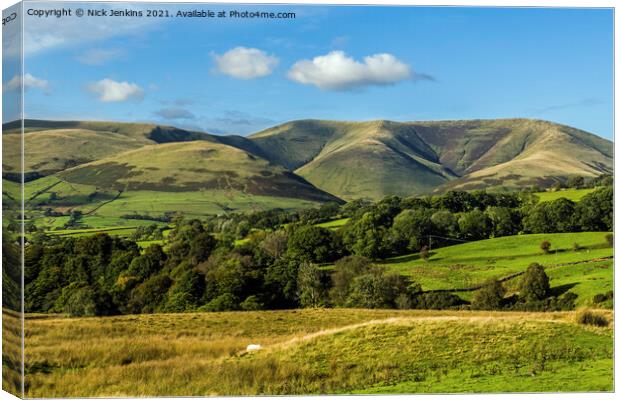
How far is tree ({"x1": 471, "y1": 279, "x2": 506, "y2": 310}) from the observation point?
13859 mm

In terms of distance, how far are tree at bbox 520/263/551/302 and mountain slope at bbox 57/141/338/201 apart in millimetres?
4445

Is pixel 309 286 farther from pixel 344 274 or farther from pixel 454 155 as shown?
pixel 454 155

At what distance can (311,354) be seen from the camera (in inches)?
496

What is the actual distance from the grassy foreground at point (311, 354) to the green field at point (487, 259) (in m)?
0.92

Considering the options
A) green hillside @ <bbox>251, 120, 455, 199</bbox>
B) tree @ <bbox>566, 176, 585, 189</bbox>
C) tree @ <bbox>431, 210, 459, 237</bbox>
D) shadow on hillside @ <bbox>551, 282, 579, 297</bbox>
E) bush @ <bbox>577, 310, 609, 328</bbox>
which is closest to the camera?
bush @ <bbox>577, 310, 609, 328</bbox>

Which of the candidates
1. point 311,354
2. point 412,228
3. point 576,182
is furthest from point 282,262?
point 576,182

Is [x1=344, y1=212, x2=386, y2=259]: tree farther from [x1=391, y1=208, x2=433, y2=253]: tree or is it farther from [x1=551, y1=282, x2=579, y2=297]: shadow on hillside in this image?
[x1=551, y1=282, x2=579, y2=297]: shadow on hillside

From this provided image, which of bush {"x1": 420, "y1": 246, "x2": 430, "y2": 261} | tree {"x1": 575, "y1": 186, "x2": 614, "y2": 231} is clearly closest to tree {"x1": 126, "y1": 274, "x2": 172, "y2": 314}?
bush {"x1": 420, "y1": 246, "x2": 430, "y2": 261}

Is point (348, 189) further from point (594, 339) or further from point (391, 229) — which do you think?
point (594, 339)

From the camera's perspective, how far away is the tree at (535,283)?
13.9 metres

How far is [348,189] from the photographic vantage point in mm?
17453

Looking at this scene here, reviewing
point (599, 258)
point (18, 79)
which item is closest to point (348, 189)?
point (599, 258)

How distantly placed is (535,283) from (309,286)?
4.27m

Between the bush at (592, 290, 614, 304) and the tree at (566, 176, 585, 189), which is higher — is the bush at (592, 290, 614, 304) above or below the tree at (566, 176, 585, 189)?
below
